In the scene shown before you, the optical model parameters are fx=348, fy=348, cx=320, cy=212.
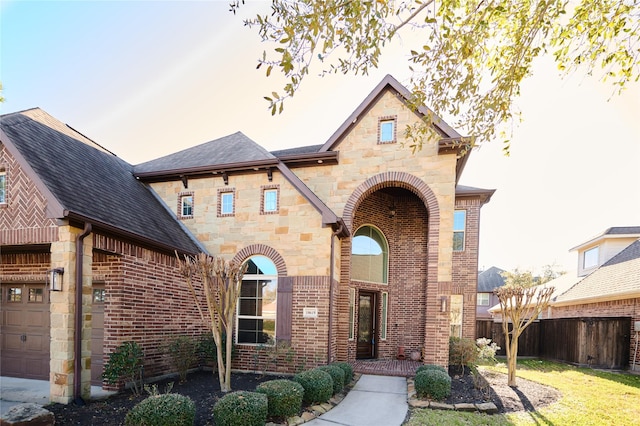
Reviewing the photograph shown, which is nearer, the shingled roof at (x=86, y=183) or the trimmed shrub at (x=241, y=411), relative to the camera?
the trimmed shrub at (x=241, y=411)

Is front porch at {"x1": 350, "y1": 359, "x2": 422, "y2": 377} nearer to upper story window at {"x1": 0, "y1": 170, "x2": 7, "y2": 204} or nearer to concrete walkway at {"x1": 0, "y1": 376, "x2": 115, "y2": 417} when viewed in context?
concrete walkway at {"x1": 0, "y1": 376, "x2": 115, "y2": 417}

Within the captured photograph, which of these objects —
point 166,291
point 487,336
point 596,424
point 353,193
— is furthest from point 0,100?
point 487,336

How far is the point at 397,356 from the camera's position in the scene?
12.0 metres

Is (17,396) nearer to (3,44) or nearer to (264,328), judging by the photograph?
(264,328)

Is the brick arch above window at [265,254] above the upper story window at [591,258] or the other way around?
above

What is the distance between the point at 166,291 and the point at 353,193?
5.81 metres

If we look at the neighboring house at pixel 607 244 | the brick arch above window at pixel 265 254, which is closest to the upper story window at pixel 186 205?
the brick arch above window at pixel 265 254

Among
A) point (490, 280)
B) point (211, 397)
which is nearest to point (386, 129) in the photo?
point (211, 397)

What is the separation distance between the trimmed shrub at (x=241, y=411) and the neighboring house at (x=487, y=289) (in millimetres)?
30997

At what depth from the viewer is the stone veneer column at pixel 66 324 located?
607 cm

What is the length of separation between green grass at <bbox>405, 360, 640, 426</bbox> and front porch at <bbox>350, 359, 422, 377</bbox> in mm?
2954

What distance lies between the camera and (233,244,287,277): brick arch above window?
9727mm

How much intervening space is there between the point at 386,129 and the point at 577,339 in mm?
11511

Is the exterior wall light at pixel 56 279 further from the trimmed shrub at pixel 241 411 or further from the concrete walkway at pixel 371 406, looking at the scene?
the concrete walkway at pixel 371 406
